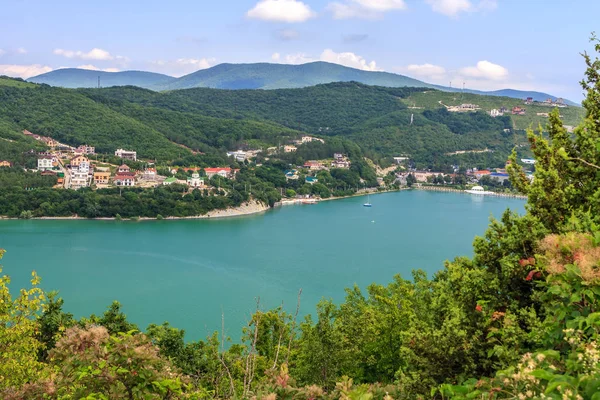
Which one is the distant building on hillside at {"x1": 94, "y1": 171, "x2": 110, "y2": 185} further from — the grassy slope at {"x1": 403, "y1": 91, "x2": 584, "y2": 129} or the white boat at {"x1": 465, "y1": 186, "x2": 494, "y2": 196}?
the grassy slope at {"x1": 403, "y1": 91, "x2": 584, "y2": 129}

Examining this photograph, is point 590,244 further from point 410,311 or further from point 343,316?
point 343,316

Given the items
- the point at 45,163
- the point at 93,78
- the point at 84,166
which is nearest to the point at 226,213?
the point at 84,166

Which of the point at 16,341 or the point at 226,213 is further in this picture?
the point at 226,213

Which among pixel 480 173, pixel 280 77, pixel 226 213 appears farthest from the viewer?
pixel 280 77

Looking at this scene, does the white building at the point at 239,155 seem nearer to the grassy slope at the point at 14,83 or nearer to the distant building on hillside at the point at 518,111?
the grassy slope at the point at 14,83

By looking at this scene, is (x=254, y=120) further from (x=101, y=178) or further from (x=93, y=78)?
(x=93, y=78)

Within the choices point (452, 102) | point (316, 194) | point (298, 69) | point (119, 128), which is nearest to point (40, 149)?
point (119, 128)

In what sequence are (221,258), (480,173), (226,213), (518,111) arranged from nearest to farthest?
(221,258)
(226,213)
(480,173)
(518,111)
